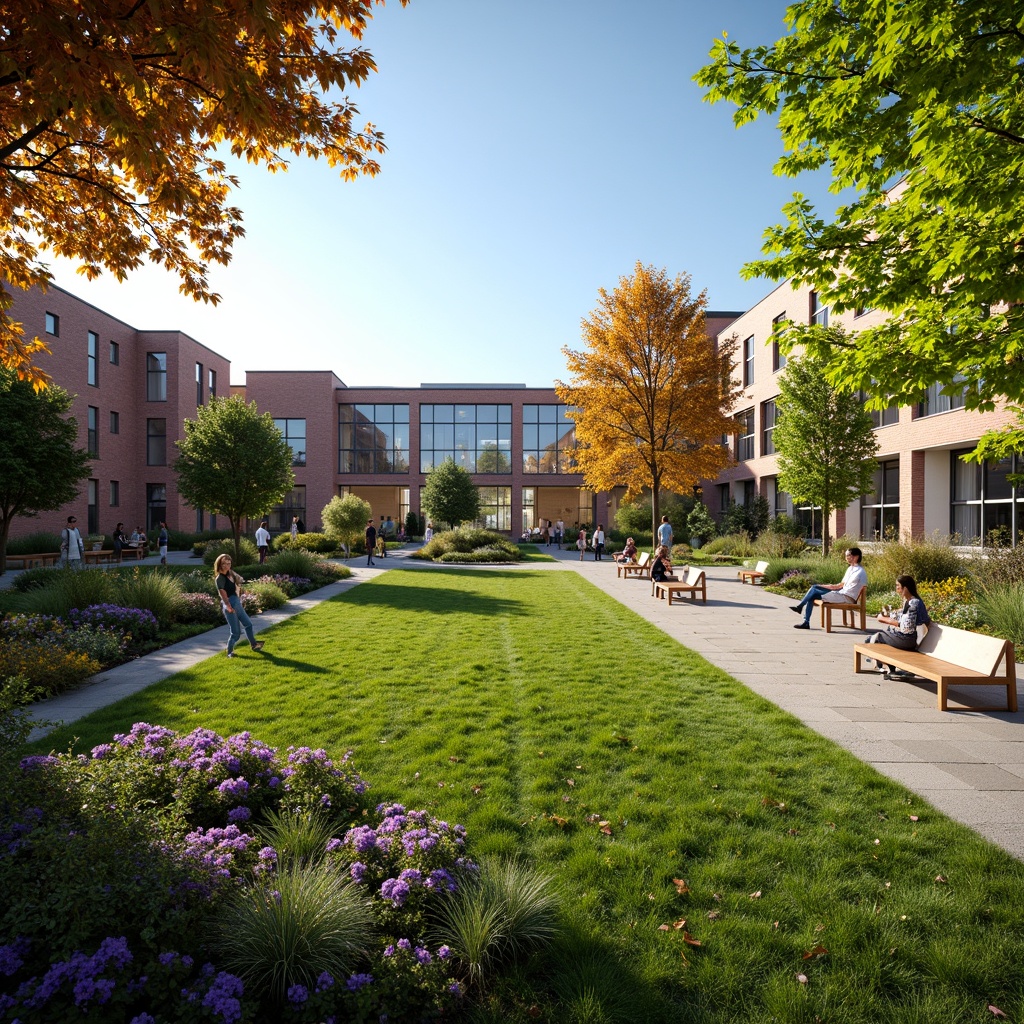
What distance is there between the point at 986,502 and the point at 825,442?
15.0ft

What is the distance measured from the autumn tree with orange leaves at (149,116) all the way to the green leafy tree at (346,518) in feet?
70.4

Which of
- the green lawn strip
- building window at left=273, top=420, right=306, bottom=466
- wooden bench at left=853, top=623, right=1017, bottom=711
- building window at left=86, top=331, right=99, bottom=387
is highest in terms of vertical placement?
building window at left=86, top=331, right=99, bottom=387

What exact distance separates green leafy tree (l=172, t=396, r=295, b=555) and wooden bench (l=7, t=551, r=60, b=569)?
7357mm

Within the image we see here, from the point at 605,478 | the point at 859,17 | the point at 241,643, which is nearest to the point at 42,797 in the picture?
the point at 241,643

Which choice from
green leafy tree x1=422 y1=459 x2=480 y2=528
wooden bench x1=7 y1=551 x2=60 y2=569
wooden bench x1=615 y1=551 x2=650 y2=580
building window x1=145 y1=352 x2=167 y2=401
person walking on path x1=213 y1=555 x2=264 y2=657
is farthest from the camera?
building window x1=145 y1=352 x2=167 y2=401

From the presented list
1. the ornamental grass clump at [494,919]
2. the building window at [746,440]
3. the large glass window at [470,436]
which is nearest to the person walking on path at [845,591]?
the ornamental grass clump at [494,919]

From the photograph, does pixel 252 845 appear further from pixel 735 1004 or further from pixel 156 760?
pixel 735 1004

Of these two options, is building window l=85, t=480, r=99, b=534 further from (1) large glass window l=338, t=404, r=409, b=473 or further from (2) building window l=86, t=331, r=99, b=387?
(1) large glass window l=338, t=404, r=409, b=473

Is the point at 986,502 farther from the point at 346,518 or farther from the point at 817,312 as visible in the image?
the point at 346,518

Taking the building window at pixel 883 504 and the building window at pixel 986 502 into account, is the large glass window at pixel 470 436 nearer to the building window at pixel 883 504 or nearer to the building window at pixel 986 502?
the building window at pixel 883 504

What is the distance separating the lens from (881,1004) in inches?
100.0

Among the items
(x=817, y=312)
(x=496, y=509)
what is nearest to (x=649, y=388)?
(x=817, y=312)

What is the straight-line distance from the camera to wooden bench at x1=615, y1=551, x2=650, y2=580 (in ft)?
68.5

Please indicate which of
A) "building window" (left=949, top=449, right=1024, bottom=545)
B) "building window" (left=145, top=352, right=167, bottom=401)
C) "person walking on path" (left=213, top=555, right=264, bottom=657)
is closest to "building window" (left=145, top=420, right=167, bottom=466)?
"building window" (left=145, top=352, right=167, bottom=401)
